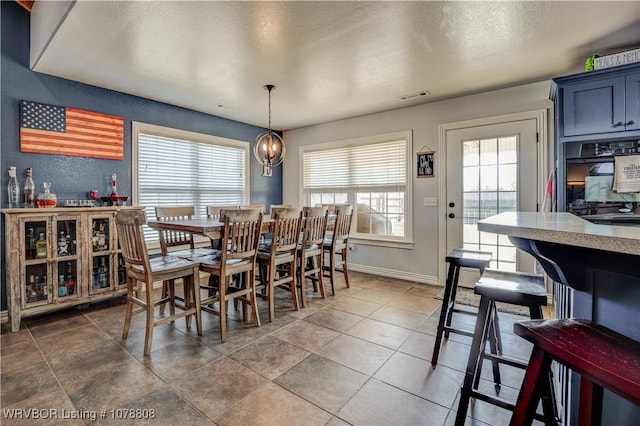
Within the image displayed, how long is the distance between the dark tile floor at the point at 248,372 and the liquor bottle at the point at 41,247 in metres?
0.62

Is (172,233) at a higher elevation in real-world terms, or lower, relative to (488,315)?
higher

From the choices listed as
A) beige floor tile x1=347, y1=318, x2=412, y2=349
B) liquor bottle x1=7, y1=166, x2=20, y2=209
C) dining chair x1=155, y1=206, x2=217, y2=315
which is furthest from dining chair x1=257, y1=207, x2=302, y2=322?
liquor bottle x1=7, y1=166, x2=20, y2=209

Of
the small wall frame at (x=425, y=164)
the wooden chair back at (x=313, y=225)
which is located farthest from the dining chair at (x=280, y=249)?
the small wall frame at (x=425, y=164)

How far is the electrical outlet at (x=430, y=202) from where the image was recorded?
3953mm

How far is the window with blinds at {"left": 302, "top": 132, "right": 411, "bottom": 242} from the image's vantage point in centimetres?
428

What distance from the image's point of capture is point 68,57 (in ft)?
8.82

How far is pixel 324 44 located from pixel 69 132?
279 cm

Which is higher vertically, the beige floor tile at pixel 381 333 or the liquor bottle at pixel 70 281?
the liquor bottle at pixel 70 281

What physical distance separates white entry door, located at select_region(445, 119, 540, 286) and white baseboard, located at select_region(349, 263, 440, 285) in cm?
39

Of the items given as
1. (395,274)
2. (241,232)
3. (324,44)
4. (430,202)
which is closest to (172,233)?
(241,232)

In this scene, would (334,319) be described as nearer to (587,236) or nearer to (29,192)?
(587,236)

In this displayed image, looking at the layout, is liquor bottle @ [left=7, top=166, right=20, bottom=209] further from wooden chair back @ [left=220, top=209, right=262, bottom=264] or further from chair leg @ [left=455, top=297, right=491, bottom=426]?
chair leg @ [left=455, top=297, right=491, bottom=426]

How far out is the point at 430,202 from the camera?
3996 mm

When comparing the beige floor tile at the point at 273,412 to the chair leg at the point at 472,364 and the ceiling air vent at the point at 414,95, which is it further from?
the ceiling air vent at the point at 414,95
